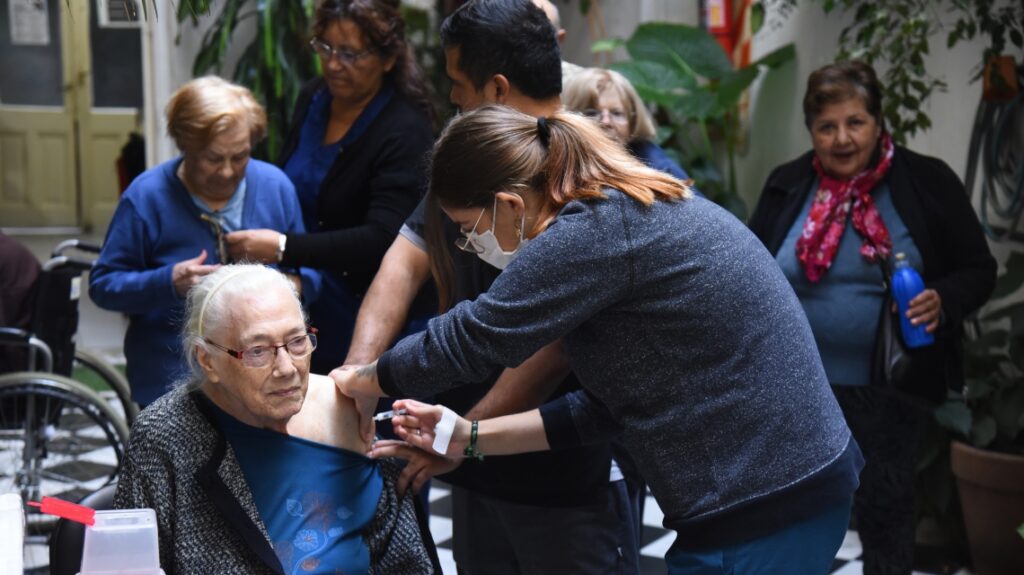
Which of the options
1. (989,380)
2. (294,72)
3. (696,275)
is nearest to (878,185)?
(989,380)

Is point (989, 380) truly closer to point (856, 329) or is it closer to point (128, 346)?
point (856, 329)

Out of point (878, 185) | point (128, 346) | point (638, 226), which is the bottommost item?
point (128, 346)

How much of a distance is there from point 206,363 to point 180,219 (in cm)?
92

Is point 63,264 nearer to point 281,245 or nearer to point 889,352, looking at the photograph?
point 281,245

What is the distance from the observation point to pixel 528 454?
2.29m

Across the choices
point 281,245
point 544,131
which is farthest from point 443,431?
point 281,245

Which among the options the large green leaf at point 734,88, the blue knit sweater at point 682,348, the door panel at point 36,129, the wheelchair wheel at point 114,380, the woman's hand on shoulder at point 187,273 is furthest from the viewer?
the door panel at point 36,129

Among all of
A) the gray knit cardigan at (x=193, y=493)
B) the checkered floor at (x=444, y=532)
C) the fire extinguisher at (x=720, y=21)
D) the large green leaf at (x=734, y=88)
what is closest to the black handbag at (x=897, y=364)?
the checkered floor at (x=444, y=532)

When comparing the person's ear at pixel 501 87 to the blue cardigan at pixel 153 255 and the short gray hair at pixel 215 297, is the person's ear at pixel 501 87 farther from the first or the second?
the blue cardigan at pixel 153 255

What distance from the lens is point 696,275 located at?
1.77 meters

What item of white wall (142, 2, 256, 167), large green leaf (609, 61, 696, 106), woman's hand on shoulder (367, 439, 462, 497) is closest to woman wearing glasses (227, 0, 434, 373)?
woman's hand on shoulder (367, 439, 462, 497)

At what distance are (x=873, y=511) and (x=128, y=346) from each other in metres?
1.86

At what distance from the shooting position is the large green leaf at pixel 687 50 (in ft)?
17.9

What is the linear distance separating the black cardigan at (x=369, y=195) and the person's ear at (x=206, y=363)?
775mm
